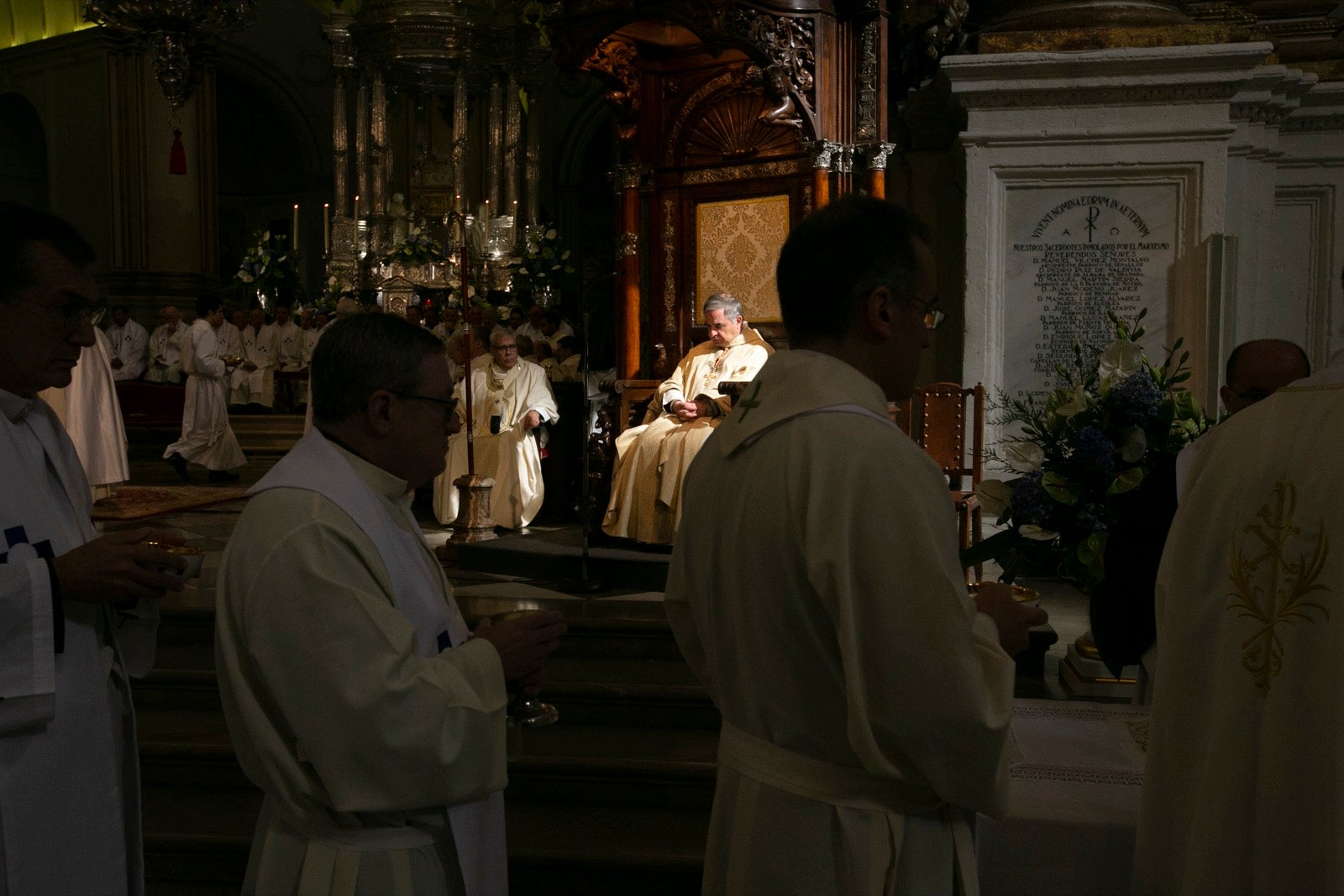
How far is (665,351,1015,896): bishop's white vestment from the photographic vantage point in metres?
1.44

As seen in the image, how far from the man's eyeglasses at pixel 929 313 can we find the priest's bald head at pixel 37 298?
1.44 meters

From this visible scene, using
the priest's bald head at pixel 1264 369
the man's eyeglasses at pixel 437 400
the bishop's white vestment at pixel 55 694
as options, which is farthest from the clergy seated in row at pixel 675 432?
the man's eyeglasses at pixel 437 400

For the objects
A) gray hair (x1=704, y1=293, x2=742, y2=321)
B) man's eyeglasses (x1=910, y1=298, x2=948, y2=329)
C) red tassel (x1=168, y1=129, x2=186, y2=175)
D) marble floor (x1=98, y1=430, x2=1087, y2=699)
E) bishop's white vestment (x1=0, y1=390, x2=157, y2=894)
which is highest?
red tassel (x1=168, y1=129, x2=186, y2=175)

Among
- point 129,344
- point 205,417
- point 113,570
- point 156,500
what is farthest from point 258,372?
point 113,570

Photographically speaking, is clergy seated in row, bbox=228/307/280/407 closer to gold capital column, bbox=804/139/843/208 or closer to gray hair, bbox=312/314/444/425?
gold capital column, bbox=804/139/843/208

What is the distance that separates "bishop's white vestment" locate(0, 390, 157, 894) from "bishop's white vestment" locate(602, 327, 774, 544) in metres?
4.12

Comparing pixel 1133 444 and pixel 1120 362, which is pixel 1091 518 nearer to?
pixel 1133 444

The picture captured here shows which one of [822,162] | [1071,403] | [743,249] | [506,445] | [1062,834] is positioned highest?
[822,162]

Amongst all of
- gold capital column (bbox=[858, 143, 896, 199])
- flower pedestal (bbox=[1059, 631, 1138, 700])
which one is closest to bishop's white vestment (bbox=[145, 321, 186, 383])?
gold capital column (bbox=[858, 143, 896, 199])

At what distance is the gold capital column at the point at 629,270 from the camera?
24.3ft

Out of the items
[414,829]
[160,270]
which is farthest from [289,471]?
[160,270]

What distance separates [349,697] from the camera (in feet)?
5.10

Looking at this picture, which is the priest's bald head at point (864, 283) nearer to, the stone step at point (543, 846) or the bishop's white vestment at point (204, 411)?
the stone step at point (543, 846)

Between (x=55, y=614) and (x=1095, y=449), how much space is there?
91.3 inches
